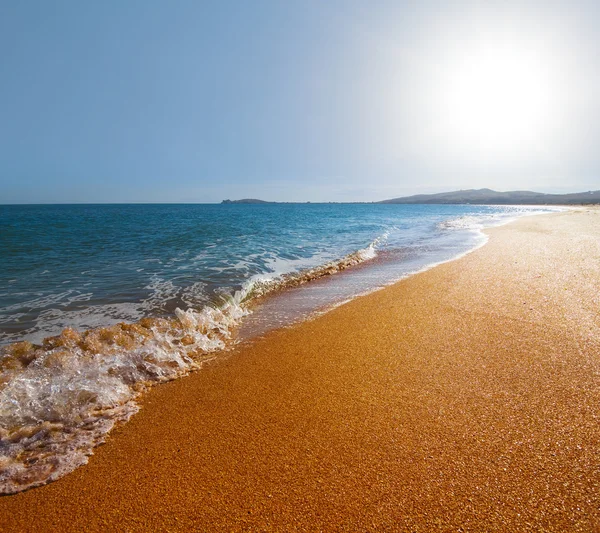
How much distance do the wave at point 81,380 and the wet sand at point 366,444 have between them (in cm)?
26

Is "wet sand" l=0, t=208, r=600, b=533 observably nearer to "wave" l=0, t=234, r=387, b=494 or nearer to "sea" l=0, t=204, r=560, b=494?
"wave" l=0, t=234, r=387, b=494

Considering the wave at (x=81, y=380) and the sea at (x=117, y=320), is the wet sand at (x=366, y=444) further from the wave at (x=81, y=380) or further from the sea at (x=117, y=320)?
the sea at (x=117, y=320)

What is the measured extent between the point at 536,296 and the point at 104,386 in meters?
7.81

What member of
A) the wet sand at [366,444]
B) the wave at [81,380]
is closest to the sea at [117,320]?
the wave at [81,380]

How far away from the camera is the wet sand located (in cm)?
220

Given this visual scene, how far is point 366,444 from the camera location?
2.80 metres

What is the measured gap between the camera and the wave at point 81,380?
118 inches

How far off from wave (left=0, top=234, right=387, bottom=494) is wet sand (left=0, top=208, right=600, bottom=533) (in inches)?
10.2

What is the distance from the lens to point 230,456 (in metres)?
2.79

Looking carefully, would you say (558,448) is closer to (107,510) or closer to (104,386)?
(107,510)

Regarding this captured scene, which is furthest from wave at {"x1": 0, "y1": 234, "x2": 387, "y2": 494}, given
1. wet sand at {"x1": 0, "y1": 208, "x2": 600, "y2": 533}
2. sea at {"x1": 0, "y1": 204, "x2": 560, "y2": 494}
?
wet sand at {"x1": 0, "y1": 208, "x2": 600, "y2": 533}

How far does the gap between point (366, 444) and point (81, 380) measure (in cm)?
369

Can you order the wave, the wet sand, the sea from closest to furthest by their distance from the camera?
1. the wet sand
2. the wave
3. the sea

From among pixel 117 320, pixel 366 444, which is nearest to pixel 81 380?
pixel 117 320
